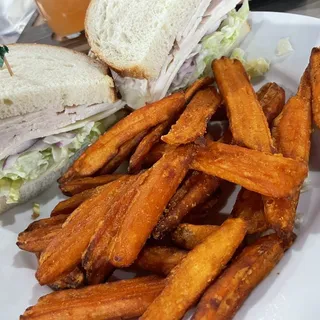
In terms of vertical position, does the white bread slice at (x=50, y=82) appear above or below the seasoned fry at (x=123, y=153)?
above

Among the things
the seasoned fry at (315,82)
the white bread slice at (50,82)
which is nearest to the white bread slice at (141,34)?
the white bread slice at (50,82)

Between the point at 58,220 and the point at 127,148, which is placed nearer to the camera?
the point at 58,220

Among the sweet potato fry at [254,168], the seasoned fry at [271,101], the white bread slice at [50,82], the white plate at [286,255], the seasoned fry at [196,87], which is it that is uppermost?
the white bread slice at [50,82]

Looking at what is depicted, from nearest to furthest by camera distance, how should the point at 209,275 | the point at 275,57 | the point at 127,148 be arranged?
the point at 209,275
the point at 127,148
the point at 275,57

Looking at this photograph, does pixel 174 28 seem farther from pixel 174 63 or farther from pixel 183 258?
pixel 183 258

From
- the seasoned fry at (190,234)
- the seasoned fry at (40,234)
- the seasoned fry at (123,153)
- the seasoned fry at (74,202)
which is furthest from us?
the seasoned fry at (123,153)

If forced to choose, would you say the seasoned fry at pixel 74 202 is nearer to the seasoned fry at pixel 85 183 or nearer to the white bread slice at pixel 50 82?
the seasoned fry at pixel 85 183

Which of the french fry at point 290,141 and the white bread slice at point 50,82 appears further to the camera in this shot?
the white bread slice at point 50,82

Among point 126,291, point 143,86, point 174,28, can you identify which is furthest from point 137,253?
point 174,28

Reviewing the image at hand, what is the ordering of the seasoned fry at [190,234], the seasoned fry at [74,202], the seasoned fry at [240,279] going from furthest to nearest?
the seasoned fry at [74,202] < the seasoned fry at [190,234] < the seasoned fry at [240,279]
